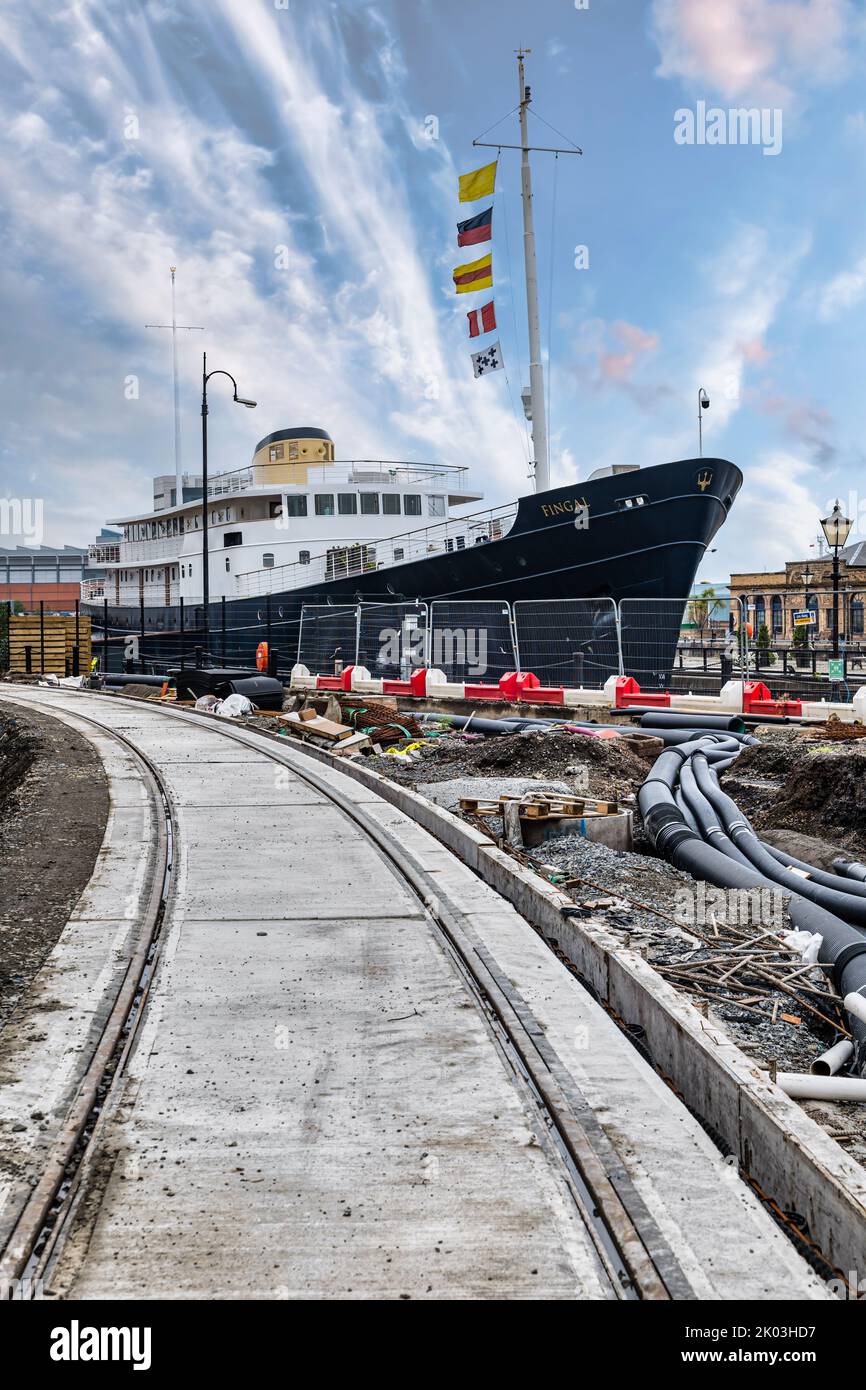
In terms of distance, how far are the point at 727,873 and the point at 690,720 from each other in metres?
9.19

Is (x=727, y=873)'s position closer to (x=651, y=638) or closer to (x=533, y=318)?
(x=651, y=638)

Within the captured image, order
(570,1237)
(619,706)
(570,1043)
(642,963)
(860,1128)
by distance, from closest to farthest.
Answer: (570,1237), (860,1128), (570,1043), (642,963), (619,706)

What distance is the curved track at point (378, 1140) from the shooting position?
340 centimetres

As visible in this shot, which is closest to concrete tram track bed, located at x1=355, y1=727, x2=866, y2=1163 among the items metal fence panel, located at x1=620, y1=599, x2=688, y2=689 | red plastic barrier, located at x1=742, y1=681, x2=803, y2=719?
red plastic barrier, located at x1=742, y1=681, x2=803, y2=719

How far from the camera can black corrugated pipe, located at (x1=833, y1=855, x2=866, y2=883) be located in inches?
340

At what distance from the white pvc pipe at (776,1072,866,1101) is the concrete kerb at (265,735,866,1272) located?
232 millimetres

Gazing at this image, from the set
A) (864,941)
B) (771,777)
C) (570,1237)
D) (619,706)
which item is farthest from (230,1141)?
(619,706)

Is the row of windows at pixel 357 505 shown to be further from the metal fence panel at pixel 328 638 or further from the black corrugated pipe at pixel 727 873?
the black corrugated pipe at pixel 727 873

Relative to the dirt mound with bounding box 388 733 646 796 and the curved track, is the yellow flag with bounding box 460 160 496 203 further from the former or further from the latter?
the curved track

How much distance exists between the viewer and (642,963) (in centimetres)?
593


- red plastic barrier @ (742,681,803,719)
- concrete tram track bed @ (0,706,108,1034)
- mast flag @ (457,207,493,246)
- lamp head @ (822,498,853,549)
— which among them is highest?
mast flag @ (457,207,493,246)

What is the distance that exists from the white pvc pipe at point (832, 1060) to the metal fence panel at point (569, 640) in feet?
55.9

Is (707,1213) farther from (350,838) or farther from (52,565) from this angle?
(52,565)

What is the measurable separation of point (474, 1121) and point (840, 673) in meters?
18.1
